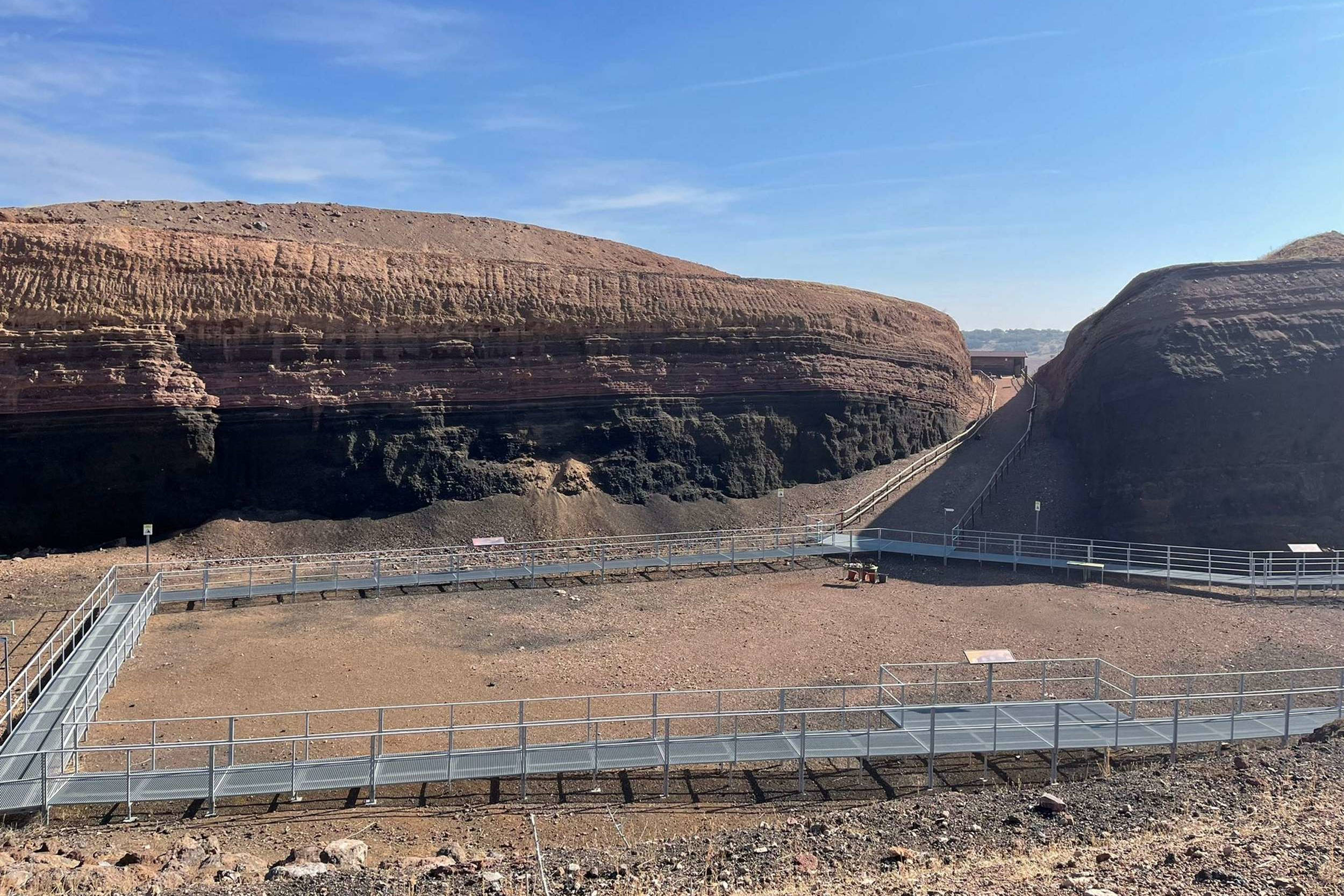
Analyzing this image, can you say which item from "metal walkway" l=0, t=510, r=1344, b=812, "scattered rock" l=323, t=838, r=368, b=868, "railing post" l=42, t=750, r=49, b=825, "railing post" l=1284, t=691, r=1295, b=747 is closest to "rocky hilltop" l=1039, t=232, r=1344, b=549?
"metal walkway" l=0, t=510, r=1344, b=812

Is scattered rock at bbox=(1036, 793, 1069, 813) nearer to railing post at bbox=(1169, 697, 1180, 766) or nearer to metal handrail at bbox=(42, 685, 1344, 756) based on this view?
metal handrail at bbox=(42, 685, 1344, 756)

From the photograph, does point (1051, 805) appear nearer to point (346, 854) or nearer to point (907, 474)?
point (346, 854)

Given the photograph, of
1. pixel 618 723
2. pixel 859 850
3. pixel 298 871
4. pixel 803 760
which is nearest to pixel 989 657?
pixel 803 760

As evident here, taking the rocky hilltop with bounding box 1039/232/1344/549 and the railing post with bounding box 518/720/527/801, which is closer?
the railing post with bounding box 518/720/527/801

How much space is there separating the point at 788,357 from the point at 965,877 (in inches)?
1156

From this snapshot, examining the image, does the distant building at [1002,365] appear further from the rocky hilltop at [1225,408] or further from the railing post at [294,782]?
the railing post at [294,782]

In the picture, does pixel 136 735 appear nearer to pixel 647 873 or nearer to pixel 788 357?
pixel 647 873

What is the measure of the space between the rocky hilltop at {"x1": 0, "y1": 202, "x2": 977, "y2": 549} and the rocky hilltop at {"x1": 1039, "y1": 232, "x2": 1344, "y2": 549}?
1043 cm

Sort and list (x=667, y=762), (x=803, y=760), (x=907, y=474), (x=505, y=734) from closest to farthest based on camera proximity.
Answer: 1. (x=667, y=762)
2. (x=803, y=760)
3. (x=505, y=734)
4. (x=907, y=474)

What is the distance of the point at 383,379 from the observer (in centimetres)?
3008

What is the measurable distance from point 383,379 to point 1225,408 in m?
29.5

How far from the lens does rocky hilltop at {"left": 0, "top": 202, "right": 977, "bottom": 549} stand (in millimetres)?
26000

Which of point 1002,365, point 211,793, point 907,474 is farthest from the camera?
point 1002,365

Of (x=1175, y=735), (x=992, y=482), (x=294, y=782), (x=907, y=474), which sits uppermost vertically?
(x=907, y=474)
